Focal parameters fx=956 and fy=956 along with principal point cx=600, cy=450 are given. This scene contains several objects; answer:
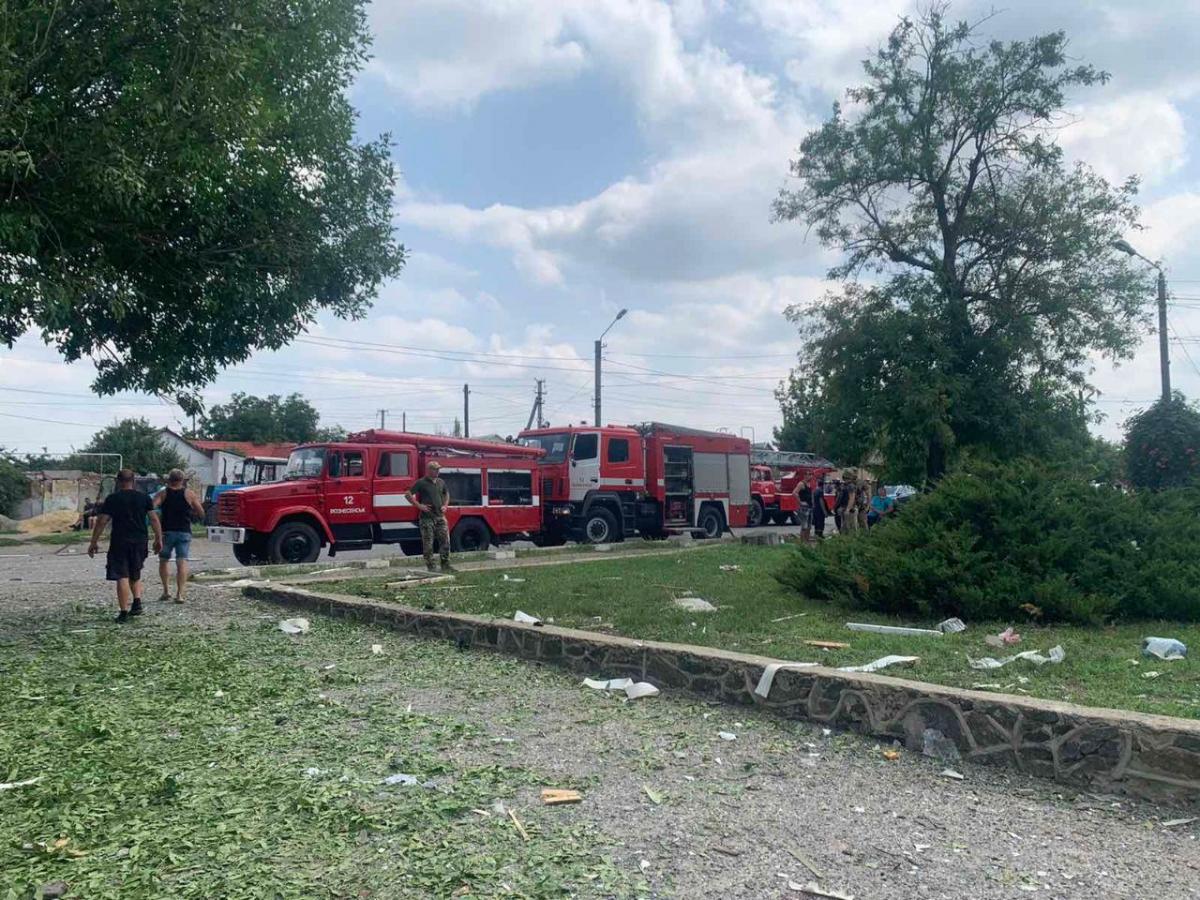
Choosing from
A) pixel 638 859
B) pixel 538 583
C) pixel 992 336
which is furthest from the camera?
pixel 992 336

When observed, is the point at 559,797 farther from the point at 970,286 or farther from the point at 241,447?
the point at 241,447

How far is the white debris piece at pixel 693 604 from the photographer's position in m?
9.30

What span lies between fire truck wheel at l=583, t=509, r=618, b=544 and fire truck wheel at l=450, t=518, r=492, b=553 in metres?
2.57

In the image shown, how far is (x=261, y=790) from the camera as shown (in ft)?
14.6

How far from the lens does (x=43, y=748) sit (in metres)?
5.19

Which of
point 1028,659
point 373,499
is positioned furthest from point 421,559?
point 1028,659

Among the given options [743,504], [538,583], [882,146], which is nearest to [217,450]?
[743,504]

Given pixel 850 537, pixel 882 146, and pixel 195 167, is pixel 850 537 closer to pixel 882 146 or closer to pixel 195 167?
pixel 195 167

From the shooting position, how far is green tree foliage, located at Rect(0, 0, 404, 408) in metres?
7.28

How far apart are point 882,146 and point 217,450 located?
44.6 metres

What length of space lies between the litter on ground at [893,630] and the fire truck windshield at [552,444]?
13.9 m

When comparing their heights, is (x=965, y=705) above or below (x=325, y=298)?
below

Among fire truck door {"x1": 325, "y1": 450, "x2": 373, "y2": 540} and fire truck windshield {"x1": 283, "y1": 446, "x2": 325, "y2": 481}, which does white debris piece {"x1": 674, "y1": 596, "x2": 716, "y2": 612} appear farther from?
fire truck windshield {"x1": 283, "y1": 446, "x2": 325, "y2": 481}

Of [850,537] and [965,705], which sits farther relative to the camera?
[850,537]
